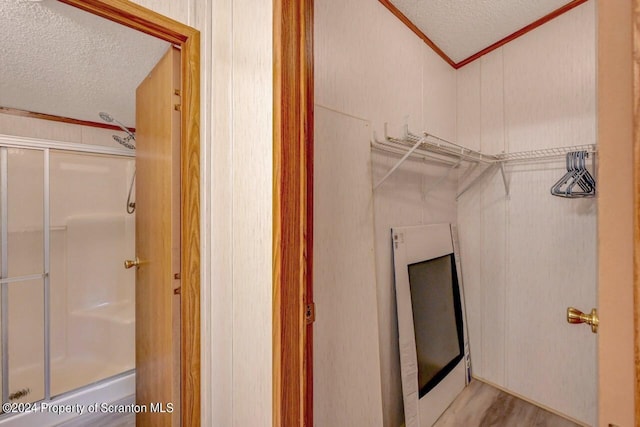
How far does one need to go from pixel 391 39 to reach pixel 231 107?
4.05 feet

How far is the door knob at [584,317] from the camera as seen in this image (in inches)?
20.4

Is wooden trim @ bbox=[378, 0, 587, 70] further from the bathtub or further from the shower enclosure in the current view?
the bathtub

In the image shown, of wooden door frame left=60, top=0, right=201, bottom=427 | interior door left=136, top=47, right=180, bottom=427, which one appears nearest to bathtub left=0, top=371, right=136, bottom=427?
interior door left=136, top=47, right=180, bottom=427

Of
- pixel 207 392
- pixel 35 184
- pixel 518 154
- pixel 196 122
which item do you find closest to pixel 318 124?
pixel 196 122

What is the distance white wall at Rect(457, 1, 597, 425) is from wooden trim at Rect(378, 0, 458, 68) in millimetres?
226

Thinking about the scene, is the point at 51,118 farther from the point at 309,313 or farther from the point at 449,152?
the point at 449,152

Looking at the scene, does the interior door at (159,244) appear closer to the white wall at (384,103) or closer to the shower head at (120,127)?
the white wall at (384,103)

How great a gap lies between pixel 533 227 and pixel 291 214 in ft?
6.64

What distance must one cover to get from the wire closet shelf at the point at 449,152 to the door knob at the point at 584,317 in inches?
40.7

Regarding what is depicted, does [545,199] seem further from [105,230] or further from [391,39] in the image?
[105,230]

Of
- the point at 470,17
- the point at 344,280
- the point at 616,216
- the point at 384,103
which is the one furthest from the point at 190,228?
the point at 470,17

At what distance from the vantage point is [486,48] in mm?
2221

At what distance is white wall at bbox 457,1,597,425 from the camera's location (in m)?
1.83

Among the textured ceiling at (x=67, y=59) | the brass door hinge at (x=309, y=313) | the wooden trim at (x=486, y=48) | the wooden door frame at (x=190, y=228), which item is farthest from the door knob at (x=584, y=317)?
the textured ceiling at (x=67, y=59)
